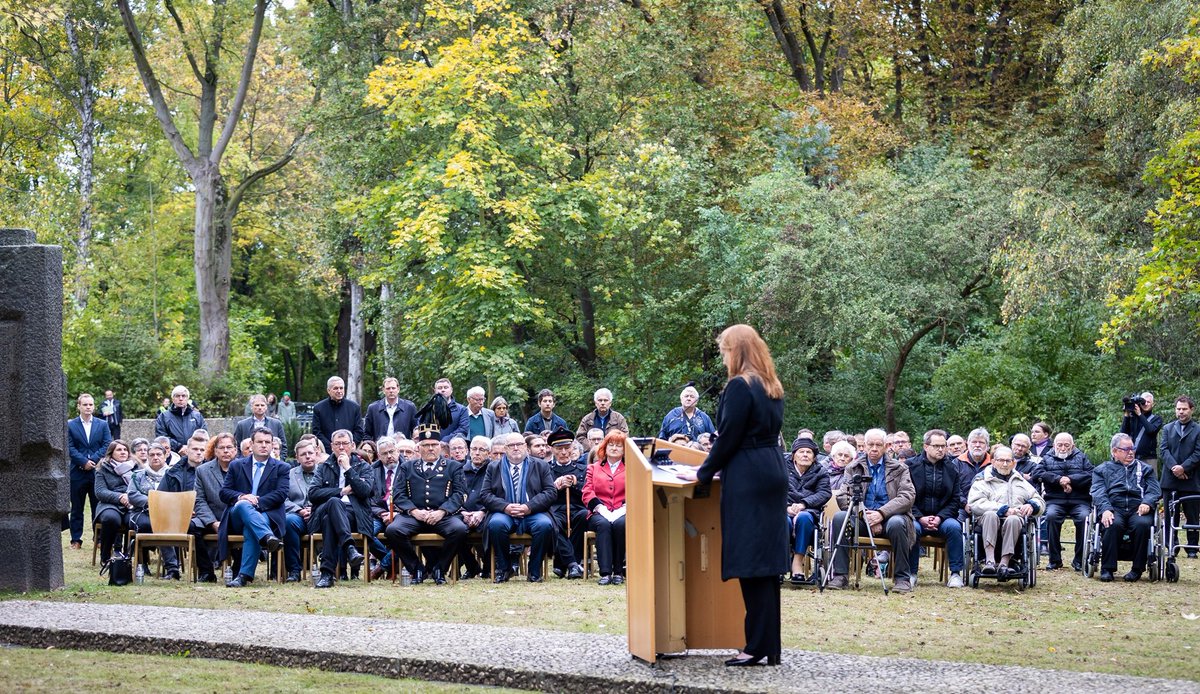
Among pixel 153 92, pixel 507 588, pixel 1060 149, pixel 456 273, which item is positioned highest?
pixel 153 92

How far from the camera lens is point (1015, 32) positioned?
91.0ft

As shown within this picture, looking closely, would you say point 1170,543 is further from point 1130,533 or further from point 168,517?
point 168,517

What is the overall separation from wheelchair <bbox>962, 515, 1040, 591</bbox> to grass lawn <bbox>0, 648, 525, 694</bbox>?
6569 millimetres

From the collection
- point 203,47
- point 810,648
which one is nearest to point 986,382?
point 810,648

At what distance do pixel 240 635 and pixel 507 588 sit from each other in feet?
13.2

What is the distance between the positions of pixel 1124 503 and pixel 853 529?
10.4 ft

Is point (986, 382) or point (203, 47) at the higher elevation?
point (203, 47)

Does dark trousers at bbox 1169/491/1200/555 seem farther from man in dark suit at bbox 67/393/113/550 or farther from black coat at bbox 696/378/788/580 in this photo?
man in dark suit at bbox 67/393/113/550

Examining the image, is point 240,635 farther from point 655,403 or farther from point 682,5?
point 682,5

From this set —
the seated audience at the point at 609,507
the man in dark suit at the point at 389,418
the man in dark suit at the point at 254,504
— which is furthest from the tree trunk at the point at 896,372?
the man in dark suit at the point at 254,504

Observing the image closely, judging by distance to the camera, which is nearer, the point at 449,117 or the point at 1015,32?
the point at 449,117

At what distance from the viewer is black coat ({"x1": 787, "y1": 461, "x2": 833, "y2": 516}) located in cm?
1275

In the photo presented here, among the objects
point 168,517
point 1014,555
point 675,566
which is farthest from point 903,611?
point 168,517

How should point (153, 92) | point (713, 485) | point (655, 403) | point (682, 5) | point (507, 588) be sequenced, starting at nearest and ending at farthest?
point (713, 485) < point (507, 588) < point (655, 403) < point (682, 5) < point (153, 92)
